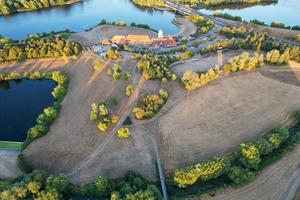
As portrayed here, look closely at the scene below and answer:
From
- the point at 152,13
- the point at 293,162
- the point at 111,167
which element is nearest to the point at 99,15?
the point at 152,13

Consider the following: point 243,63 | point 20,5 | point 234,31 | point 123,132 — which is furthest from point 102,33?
point 123,132

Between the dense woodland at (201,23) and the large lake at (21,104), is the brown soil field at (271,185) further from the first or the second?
the dense woodland at (201,23)

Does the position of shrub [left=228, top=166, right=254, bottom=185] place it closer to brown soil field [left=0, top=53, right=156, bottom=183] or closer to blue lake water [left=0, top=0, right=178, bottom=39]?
brown soil field [left=0, top=53, right=156, bottom=183]

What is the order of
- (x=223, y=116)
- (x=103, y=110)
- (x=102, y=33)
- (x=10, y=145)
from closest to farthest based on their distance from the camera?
(x=10, y=145)
(x=103, y=110)
(x=223, y=116)
(x=102, y=33)

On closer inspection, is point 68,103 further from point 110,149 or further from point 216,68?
point 216,68

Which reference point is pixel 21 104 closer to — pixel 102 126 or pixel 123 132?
Result: pixel 102 126

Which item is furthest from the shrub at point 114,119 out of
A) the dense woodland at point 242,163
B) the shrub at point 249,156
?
the shrub at point 249,156
